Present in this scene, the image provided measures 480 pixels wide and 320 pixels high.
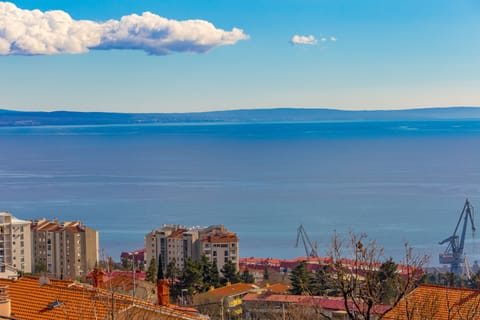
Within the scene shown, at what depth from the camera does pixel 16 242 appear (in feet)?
102

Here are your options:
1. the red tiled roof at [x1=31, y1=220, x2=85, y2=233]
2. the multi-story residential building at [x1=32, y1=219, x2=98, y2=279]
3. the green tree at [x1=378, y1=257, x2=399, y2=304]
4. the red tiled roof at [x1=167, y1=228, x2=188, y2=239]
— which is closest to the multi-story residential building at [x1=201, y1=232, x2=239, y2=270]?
the red tiled roof at [x1=167, y1=228, x2=188, y2=239]

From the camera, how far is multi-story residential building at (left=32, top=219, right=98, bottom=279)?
1261 inches

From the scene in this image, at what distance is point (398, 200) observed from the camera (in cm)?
4784

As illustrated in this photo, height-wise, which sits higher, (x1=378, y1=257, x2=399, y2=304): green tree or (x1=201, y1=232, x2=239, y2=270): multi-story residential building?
(x1=378, y1=257, x2=399, y2=304): green tree

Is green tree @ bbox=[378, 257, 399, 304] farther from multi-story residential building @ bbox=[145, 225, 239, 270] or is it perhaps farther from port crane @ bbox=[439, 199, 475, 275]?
port crane @ bbox=[439, 199, 475, 275]

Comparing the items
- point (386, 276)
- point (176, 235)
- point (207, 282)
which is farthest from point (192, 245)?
point (386, 276)

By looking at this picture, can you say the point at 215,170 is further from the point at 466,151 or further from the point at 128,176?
the point at 466,151

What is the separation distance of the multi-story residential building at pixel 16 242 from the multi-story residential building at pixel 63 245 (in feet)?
1.69

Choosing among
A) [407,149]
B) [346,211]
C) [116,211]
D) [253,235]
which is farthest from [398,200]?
[407,149]

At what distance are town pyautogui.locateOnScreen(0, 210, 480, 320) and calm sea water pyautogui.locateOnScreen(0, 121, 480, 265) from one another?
345 centimetres

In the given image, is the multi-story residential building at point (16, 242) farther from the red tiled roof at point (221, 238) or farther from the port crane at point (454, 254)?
the port crane at point (454, 254)

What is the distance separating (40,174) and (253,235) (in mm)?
32275

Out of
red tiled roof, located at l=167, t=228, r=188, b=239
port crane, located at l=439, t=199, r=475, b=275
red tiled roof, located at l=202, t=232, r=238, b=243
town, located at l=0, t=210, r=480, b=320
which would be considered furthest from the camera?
red tiled roof, located at l=167, t=228, r=188, b=239

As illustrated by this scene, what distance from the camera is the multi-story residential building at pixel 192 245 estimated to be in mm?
30656
